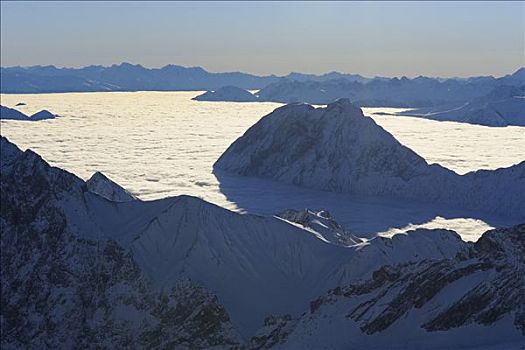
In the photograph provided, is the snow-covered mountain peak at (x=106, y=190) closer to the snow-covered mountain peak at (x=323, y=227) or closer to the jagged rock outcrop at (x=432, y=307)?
the snow-covered mountain peak at (x=323, y=227)

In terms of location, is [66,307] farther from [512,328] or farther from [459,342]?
[512,328]

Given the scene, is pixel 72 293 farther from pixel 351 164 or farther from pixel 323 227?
pixel 351 164

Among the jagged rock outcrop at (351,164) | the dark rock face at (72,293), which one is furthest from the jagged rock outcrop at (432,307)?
the jagged rock outcrop at (351,164)

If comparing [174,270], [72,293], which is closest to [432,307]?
[174,270]

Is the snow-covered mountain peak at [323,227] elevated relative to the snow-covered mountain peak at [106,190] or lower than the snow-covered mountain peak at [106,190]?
lower

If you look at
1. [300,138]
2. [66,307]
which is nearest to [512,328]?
[66,307]
